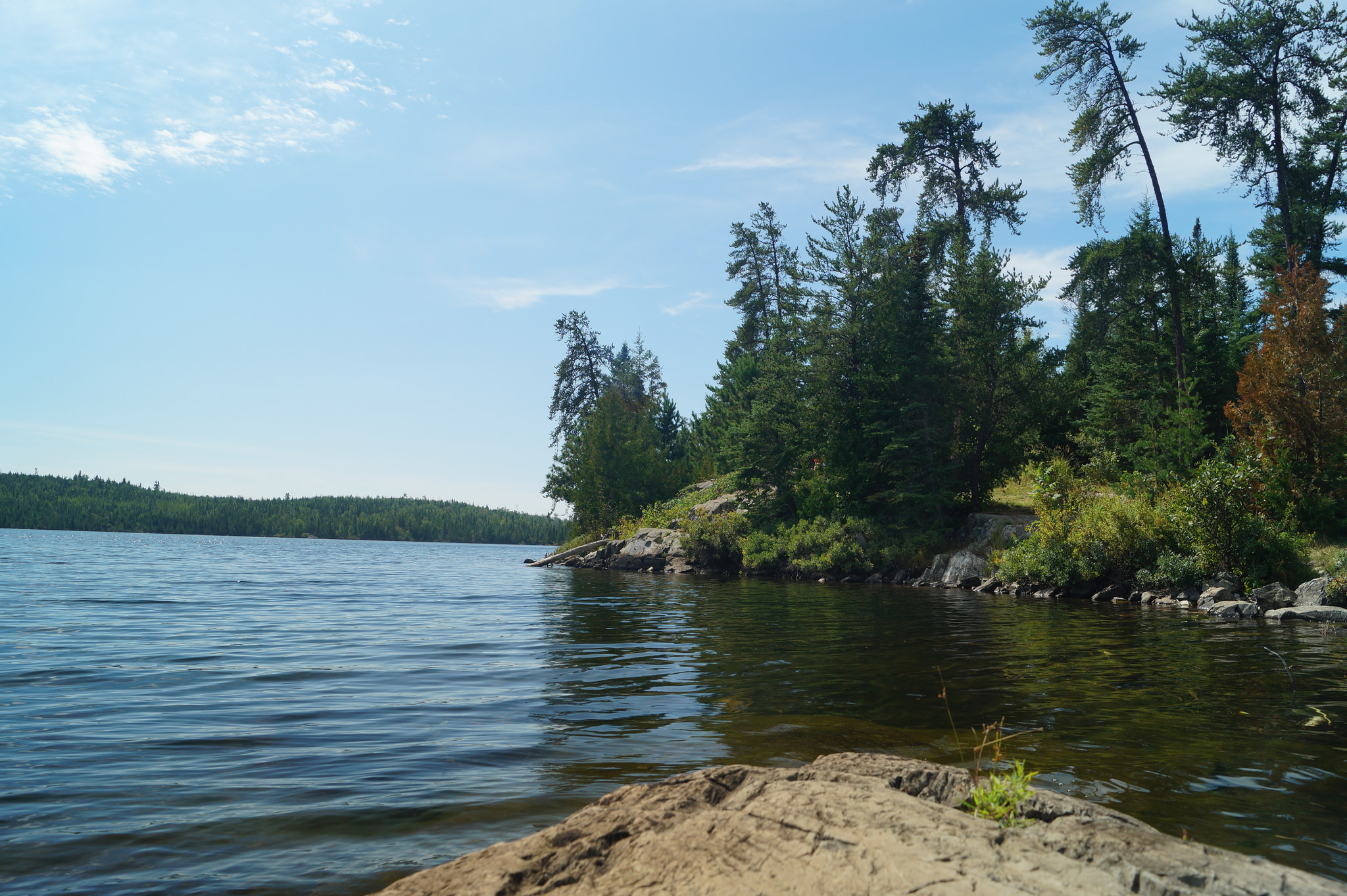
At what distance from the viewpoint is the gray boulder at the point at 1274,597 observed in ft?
51.2

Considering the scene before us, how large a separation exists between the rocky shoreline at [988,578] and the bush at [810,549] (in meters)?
0.70

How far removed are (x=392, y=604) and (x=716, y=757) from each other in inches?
615

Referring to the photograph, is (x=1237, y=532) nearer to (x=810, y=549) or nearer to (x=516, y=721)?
(x=810, y=549)

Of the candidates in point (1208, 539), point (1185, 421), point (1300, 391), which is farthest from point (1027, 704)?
point (1185, 421)

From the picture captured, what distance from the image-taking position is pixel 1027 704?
7848mm

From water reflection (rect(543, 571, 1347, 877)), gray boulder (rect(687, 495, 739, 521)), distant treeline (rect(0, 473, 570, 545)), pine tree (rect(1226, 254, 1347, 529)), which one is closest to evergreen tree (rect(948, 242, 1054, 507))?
pine tree (rect(1226, 254, 1347, 529))

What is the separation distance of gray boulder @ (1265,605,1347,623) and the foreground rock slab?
16.0m

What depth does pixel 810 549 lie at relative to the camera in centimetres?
3194

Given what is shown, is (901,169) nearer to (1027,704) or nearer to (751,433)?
(751,433)

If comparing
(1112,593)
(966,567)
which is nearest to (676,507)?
(966,567)

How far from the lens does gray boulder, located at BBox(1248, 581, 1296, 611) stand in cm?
1561

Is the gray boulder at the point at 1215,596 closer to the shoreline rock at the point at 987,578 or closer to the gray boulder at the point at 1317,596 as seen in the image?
the shoreline rock at the point at 987,578

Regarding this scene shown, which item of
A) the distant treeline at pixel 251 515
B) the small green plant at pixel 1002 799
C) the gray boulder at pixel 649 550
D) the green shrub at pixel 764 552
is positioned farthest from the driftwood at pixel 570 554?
the distant treeline at pixel 251 515

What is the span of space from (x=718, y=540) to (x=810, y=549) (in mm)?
6206
